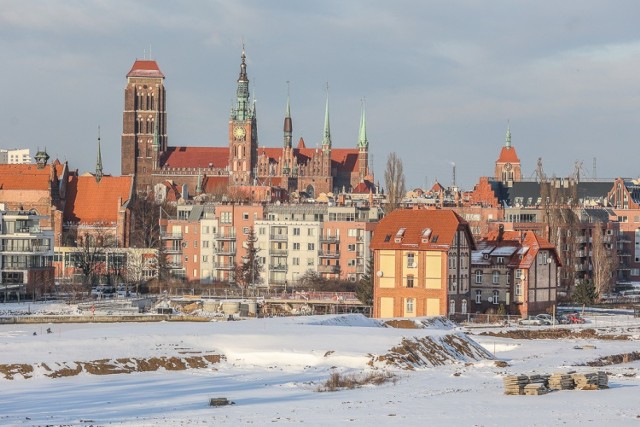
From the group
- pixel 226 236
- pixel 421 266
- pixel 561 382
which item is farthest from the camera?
pixel 226 236

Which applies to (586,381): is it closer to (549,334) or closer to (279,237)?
(549,334)

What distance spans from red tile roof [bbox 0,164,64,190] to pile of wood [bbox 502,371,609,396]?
9792 centimetres

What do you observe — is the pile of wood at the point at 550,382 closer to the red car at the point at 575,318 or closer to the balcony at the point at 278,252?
the red car at the point at 575,318

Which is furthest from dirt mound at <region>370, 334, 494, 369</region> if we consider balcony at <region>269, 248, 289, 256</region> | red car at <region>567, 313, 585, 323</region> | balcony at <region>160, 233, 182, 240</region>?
balcony at <region>160, 233, 182, 240</region>

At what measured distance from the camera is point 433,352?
218 ft

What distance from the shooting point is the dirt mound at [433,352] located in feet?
210

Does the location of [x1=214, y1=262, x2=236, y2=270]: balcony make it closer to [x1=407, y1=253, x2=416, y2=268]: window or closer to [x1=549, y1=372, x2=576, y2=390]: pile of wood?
[x1=407, y1=253, x2=416, y2=268]: window

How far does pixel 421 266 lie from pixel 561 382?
116 feet

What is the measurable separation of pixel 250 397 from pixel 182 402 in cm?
269

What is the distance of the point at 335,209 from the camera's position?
125m

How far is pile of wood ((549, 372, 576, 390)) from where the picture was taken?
2210 inches

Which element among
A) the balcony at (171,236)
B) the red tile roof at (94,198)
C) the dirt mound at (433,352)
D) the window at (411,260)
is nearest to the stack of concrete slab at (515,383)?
the dirt mound at (433,352)

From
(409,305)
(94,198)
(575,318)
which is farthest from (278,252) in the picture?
(94,198)

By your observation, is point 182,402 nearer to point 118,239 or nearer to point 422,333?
point 422,333
